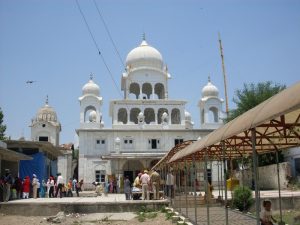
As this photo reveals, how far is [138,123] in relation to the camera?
4300 centimetres

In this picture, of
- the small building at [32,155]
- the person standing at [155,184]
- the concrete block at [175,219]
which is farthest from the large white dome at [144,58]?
the concrete block at [175,219]

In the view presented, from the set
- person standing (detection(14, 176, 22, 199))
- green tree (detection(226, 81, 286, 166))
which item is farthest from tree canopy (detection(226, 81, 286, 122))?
person standing (detection(14, 176, 22, 199))

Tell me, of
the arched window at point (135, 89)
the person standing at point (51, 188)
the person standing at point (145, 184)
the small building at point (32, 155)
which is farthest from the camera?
the arched window at point (135, 89)

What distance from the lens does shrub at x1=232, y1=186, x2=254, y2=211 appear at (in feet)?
51.5

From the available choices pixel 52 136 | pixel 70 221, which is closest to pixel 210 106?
pixel 52 136

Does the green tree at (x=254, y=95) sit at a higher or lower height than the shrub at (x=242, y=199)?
higher

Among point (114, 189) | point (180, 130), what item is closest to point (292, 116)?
point (114, 189)

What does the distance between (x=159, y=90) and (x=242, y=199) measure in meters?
33.3

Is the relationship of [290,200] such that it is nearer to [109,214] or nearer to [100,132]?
[109,214]

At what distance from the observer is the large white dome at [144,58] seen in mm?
46594

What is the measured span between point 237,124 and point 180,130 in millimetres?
35770

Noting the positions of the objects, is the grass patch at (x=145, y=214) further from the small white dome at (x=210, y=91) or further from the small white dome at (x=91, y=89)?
the small white dome at (x=210, y=91)

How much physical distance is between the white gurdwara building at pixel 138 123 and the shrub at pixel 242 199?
863 inches

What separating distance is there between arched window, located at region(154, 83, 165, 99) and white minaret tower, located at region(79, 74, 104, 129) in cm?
671
